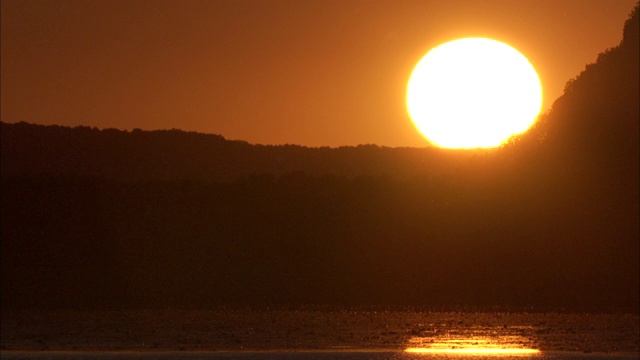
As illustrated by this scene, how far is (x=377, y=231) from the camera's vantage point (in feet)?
121

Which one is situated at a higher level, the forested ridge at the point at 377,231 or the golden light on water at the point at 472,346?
the forested ridge at the point at 377,231

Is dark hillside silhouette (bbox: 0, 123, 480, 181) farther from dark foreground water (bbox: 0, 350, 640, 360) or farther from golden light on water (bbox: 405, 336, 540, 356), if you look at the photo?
dark foreground water (bbox: 0, 350, 640, 360)

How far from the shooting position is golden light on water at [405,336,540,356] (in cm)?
1550

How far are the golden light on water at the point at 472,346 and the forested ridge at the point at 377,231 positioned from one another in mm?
10831

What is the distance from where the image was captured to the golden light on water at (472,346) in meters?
15.5

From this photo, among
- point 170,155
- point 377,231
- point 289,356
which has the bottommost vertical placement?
point 289,356

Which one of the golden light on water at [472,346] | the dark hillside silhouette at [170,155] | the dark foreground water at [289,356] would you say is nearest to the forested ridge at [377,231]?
the golden light on water at [472,346]

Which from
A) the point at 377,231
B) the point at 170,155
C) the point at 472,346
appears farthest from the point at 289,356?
the point at 170,155

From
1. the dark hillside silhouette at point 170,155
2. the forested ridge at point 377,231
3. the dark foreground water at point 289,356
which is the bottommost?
the dark foreground water at point 289,356

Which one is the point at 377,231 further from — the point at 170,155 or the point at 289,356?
the point at 170,155

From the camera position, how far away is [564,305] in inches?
1179

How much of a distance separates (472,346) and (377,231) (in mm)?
19804

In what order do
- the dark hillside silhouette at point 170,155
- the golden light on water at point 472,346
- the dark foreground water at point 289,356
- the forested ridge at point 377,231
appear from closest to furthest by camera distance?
the dark foreground water at point 289,356, the golden light on water at point 472,346, the forested ridge at point 377,231, the dark hillside silhouette at point 170,155

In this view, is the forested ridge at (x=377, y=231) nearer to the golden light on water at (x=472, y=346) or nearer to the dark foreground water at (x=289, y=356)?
the golden light on water at (x=472, y=346)
